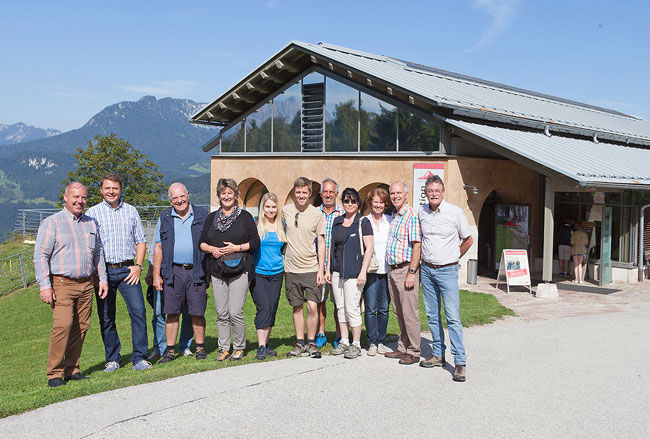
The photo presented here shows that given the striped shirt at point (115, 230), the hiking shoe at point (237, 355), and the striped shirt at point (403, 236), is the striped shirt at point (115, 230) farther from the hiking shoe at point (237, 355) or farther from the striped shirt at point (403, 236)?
the striped shirt at point (403, 236)

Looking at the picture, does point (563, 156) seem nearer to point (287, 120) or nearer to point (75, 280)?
point (287, 120)

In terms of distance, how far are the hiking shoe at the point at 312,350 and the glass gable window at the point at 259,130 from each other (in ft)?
40.7

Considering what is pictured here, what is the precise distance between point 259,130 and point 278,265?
12.8 metres

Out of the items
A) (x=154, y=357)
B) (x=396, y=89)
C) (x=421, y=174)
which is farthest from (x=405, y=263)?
(x=396, y=89)

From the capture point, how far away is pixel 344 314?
6566mm

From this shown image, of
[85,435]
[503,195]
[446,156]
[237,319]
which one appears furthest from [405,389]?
[503,195]

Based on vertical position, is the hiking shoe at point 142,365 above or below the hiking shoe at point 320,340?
below

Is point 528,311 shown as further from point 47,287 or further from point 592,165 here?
point 47,287

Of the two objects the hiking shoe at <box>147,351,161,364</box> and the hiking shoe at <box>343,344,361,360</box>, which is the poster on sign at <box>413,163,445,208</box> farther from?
the hiking shoe at <box>147,351,161,364</box>

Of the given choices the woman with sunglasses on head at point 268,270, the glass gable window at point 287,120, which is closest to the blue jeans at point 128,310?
the woman with sunglasses on head at point 268,270

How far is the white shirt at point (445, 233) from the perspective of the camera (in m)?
5.89

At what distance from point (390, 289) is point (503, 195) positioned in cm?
979

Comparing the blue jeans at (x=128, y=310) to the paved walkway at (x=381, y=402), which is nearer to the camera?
the paved walkway at (x=381, y=402)

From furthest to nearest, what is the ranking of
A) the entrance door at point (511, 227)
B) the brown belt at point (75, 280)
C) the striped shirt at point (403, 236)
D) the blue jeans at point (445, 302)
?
the entrance door at point (511, 227) < the striped shirt at point (403, 236) < the blue jeans at point (445, 302) < the brown belt at point (75, 280)
